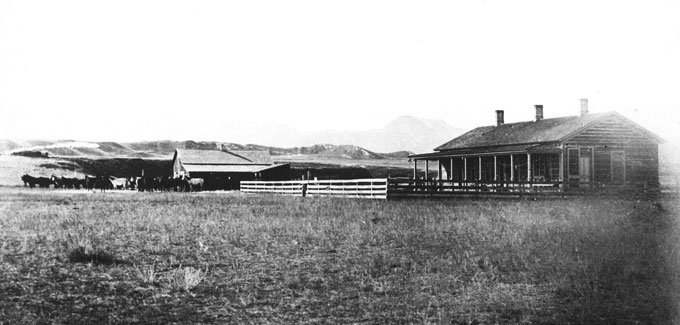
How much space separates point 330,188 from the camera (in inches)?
1356

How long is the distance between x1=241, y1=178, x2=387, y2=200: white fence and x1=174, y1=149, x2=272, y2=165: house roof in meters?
13.9

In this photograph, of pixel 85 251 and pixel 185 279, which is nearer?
pixel 185 279

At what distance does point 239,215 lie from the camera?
60.2ft

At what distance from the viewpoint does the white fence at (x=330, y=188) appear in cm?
2935

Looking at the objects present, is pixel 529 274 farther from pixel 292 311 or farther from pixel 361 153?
pixel 361 153

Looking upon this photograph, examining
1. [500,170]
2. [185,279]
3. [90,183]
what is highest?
[500,170]

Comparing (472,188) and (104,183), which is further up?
(472,188)

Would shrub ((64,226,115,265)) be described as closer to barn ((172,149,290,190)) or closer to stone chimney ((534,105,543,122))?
stone chimney ((534,105,543,122))

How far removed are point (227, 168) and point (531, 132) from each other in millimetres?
32528

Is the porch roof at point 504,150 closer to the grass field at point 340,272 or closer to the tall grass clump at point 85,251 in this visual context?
the grass field at point 340,272

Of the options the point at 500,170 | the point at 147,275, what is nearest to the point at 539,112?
the point at 500,170

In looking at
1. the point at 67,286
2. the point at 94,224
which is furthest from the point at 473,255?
the point at 94,224

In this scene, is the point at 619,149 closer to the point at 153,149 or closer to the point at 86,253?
the point at 86,253

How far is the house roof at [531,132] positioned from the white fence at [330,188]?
770 cm
